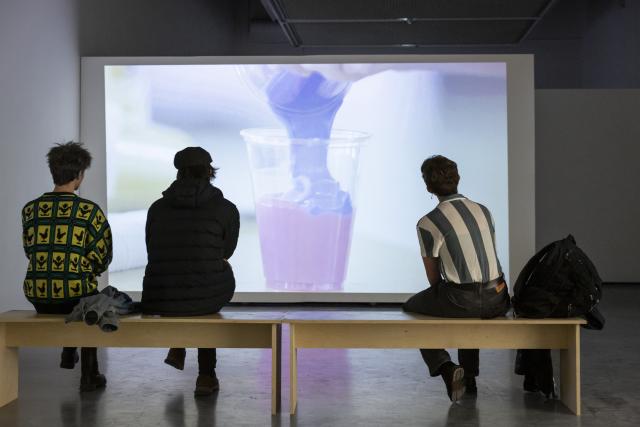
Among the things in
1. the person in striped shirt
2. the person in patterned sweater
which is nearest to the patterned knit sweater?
the person in patterned sweater

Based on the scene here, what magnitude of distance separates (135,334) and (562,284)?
192cm

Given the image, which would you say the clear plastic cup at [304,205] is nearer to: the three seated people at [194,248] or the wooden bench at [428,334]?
the three seated people at [194,248]

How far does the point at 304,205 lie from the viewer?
7629 millimetres

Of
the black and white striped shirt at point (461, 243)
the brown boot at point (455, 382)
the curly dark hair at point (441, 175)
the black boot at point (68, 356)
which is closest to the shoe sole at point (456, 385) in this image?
the brown boot at point (455, 382)

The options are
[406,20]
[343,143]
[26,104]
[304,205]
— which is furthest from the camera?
[406,20]

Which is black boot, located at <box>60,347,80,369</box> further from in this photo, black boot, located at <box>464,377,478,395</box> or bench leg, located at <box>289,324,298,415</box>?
black boot, located at <box>464,377,478,395</box>

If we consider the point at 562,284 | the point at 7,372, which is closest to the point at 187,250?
the point at 7,372

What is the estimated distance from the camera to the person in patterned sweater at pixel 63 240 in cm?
403

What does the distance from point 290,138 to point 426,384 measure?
361 centimetres

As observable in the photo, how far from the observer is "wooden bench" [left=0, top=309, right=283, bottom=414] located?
4.00 meters

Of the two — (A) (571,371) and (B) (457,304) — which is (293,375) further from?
(A) (571,371)

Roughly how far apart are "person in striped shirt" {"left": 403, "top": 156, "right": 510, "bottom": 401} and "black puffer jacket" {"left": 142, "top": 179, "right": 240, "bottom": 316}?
91cm

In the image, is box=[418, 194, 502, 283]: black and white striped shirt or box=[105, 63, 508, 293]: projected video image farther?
box=[105, 63, 508, 293]: projected video image

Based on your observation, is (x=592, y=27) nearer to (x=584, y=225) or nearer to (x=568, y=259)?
(x=584, y=225)
